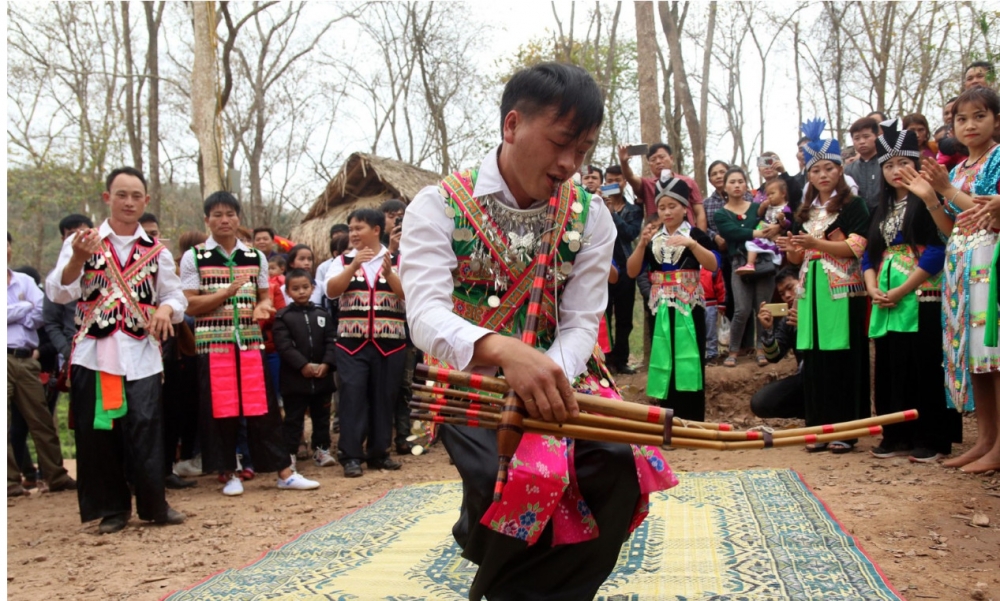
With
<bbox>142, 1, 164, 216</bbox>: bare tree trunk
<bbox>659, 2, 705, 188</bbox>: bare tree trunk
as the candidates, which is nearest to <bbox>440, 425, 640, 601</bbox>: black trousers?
<bbox>659, 2, 705, 188</bbox>: bare tree trunk

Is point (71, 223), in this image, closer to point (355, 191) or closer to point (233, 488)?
point (233, 488)

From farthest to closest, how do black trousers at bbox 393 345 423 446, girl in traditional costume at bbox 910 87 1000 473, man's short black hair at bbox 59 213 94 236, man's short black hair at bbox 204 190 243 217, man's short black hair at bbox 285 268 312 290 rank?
black trousers at bbox 393 345 423 446, man's short black hair at bbox 59 213 94 236, man's short black hair at bbox 285 268 312 290, man's short black hair at bbox 204 190 243 217, girl in traditional costume at bbox 910 87 1000 473

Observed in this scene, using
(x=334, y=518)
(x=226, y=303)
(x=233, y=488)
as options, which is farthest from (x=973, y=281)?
(x=233, y=488)

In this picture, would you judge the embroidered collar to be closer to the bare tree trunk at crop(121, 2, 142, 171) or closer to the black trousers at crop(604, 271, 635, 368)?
the black trousers at crop(604, 271, 635, 368)

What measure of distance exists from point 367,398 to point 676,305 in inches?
→ 101

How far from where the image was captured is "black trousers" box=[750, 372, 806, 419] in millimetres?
6152

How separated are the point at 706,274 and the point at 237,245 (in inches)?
166

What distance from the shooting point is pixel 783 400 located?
6164 mm

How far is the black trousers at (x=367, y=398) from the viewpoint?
6.45m

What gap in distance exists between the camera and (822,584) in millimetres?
3031

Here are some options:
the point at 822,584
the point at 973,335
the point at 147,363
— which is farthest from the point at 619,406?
the point at 147,363

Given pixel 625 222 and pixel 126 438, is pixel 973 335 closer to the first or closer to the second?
pixel 625 222

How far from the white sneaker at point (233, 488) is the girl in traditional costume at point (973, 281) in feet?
15.4

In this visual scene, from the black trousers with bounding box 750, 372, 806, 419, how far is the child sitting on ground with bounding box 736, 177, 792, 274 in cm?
170
